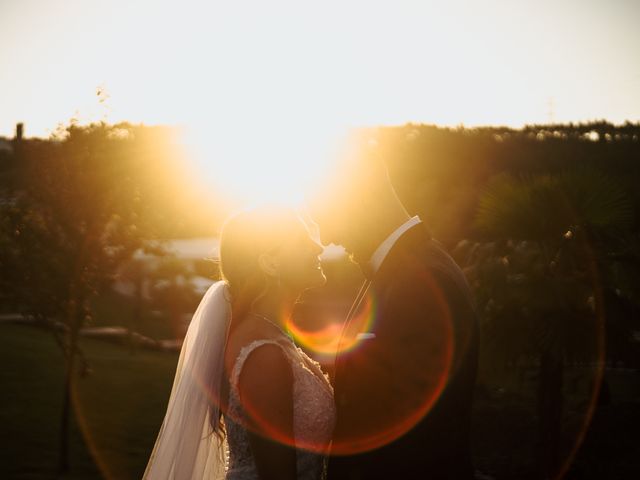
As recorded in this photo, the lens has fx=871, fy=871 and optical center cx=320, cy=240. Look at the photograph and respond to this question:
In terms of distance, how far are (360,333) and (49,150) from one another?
23.0 ft

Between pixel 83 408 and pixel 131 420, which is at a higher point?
pixel 83 408

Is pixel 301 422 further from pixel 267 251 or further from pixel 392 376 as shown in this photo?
pixel 267 251

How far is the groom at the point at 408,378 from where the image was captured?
11.9 ft

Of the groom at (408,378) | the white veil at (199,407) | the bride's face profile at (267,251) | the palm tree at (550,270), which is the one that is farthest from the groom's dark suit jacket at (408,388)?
the palm tree at (550,270)

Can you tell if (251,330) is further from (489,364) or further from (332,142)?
(489,364)

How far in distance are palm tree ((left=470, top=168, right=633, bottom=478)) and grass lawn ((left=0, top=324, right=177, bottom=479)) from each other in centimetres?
463

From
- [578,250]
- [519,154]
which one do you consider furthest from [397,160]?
[578,250]

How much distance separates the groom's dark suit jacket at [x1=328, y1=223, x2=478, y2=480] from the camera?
3.64m

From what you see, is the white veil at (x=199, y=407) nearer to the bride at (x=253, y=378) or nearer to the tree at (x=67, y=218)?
the bride at (x=253, y=378)

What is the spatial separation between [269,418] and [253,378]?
161mm

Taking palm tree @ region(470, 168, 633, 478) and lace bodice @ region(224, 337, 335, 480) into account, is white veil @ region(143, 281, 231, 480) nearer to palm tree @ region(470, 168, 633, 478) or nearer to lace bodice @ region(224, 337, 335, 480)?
lace bodice @ region(224, 337, 335, 480)

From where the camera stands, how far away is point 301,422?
140 inches

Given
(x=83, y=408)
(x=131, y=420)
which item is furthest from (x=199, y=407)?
(x=83, y=408)

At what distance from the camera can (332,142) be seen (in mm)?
4324
